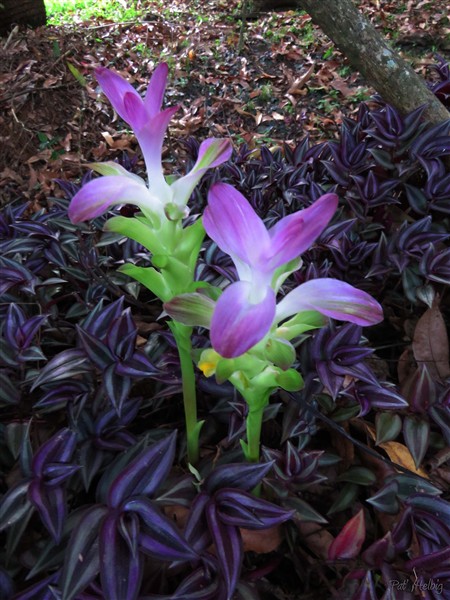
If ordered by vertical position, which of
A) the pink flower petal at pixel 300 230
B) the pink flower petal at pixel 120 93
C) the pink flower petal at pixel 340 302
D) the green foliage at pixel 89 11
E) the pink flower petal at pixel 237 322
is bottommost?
the pink flower petal at pixel 340 302

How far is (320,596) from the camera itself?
2.65ft

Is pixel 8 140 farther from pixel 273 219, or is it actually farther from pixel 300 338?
pixel 300 338

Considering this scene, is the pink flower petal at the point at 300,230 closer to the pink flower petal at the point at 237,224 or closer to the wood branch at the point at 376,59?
the pink flower petal at the point at 237,224

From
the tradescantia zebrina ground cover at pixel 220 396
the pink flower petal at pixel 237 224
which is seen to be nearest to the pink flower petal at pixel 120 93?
the tradescantia zebrina ground cover at pixel 220 396

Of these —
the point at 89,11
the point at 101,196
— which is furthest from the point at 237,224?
the point at 89,11

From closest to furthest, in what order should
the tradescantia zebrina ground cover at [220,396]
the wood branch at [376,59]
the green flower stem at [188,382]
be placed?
the tradescantia zebrina ground cover at [220,396]
the green flower stem at [188,382]
the wood branch at [376,59]

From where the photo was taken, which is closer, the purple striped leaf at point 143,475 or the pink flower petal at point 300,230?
the pink flower petal at point 300,230

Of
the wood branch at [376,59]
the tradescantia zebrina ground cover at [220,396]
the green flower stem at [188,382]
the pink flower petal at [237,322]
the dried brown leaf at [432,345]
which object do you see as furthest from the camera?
the wood branch at [376,59]

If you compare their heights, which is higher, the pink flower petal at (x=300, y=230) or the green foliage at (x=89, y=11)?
the green foliage at (x=89, y=11)

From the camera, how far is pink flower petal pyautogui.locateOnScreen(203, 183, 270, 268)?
501 millimetres

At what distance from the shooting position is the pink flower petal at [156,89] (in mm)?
624

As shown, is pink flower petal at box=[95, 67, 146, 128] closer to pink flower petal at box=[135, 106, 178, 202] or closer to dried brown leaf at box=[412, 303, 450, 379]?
pink flower petal at box=[135, 106, 178, 202]

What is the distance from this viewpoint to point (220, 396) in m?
0.93

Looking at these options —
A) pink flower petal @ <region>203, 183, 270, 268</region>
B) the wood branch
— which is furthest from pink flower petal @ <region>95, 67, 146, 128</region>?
the wood branch
